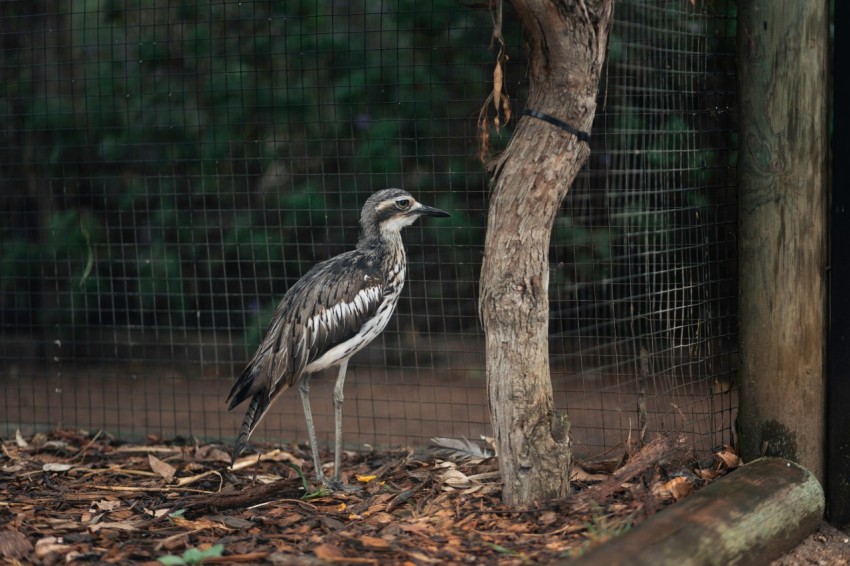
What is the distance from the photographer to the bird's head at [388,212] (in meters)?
5.34

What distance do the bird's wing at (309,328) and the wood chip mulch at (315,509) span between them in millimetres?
551

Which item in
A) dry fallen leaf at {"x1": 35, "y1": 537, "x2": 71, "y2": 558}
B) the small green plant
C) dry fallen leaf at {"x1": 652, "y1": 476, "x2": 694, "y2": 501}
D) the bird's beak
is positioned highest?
the bird's beak

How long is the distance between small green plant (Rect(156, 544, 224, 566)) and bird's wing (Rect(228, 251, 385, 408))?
4.67 feet

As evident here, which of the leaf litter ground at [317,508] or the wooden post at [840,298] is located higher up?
the wooden post at [840,298]

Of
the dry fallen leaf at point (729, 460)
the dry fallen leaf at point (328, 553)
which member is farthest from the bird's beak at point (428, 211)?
the dry fallen leaf at point (328, 553)

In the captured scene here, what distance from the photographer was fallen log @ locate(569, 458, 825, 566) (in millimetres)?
3305

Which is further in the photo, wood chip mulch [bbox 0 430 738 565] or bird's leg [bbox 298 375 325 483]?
bird's leg [bbox 298 375 325 483]

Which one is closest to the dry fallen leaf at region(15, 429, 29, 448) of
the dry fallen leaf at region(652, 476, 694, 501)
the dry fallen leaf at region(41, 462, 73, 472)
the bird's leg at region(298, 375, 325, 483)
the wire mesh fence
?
the wire mesh fence

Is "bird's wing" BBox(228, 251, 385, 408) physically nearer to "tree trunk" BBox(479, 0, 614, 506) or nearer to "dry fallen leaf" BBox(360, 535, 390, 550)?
"tree trunk" BBox(479, 0, 614, 506)

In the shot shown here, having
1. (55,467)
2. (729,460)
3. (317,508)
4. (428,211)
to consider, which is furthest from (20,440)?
(729,460)

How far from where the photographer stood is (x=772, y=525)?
3908 mm

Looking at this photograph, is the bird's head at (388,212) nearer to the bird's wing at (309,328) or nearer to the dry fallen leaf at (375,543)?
the bird's wing at (309,328)

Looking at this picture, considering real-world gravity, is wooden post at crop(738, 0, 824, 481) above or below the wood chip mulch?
above

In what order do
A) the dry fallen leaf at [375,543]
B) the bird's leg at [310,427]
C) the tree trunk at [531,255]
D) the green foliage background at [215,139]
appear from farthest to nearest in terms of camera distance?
the green foliage background at [215,139] < the bird's leg at [310,427] < the tree trunk at [531,255] < the dry fallen leaf at [375,543]
